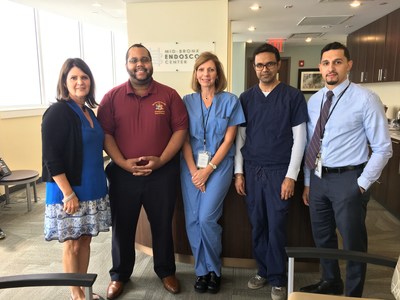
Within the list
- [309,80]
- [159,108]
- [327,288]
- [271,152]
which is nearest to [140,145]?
[159,108]

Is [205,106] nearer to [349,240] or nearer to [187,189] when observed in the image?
[187,189]

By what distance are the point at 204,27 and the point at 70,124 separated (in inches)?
129

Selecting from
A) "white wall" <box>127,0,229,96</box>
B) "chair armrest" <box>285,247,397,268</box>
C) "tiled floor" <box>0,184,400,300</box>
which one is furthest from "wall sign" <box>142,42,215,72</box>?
"chair armrest" <box>285,247,397,268</box>

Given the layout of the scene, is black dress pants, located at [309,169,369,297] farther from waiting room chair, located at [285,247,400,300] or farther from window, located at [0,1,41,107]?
window, located at [0,1,41,107]

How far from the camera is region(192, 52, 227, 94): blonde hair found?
196 centimetres

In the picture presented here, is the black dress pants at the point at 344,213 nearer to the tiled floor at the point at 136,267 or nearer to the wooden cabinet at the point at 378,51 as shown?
the tiled floor at the point at 136,267

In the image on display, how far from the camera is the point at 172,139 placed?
197cm

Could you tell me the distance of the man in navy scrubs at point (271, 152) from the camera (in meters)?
1.90

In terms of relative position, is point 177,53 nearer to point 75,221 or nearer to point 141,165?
point 141,165

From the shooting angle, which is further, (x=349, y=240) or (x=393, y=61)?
(x=393, y=61)

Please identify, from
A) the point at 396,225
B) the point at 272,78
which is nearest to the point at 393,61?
the point at 396,225

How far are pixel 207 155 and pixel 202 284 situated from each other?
0.85m

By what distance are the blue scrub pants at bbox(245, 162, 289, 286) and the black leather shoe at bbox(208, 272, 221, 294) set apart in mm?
318

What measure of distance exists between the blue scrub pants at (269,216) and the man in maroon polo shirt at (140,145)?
1.61 ft
